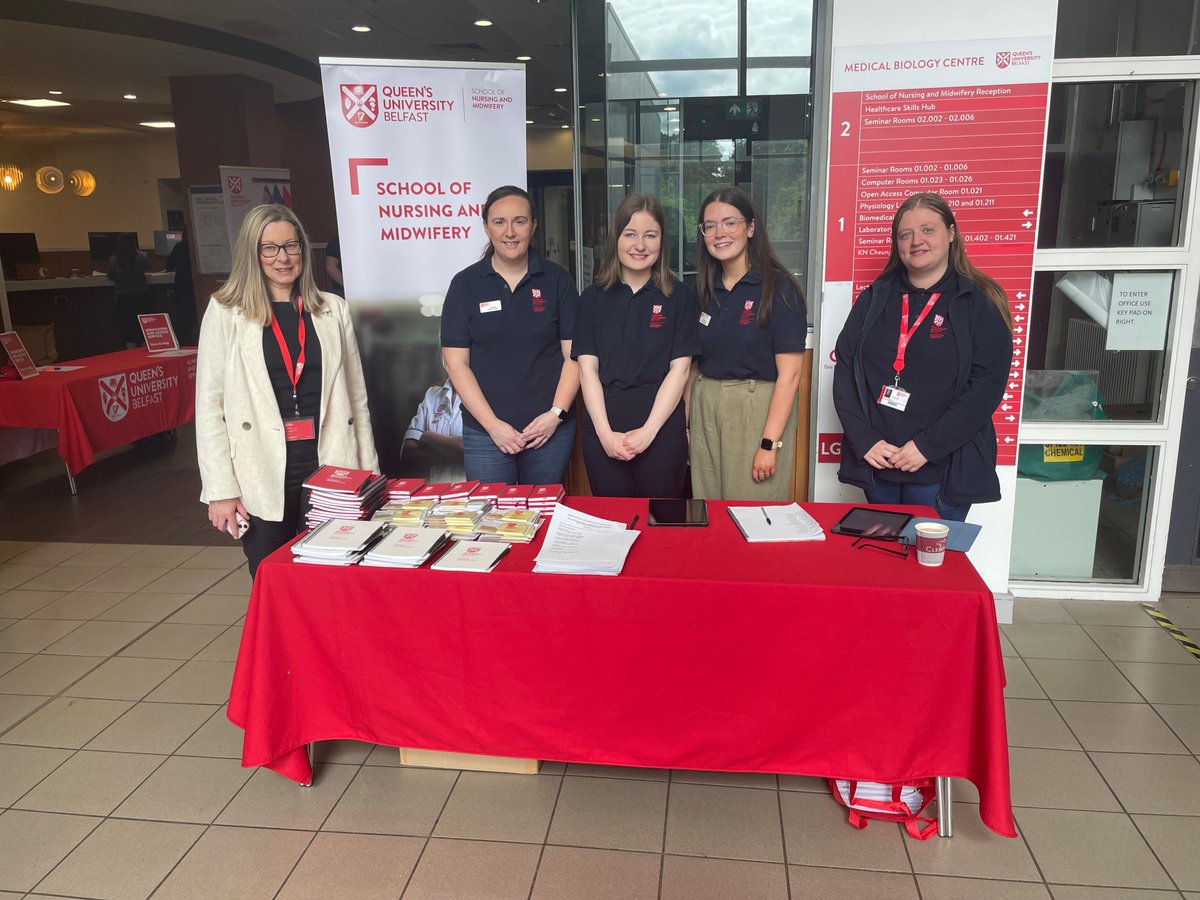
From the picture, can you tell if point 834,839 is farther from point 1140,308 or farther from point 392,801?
point 1140,308

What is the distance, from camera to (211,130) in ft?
28.0

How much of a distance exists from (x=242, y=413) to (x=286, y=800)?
1.16 metres

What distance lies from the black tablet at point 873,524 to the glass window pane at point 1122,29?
2.21m

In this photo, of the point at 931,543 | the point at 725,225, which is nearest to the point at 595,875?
the point at 931,543

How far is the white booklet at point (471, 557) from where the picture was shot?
216 centimetres

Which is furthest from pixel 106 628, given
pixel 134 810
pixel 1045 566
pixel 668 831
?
pixel 1045 566

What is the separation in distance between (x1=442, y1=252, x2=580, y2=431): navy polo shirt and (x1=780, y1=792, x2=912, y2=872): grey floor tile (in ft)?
5.09

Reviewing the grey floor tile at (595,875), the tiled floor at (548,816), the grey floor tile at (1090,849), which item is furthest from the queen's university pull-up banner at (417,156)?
the grey floor tile at (1090,849)

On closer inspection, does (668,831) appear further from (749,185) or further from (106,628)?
(749,185)

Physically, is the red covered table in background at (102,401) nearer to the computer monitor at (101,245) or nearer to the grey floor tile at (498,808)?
the grey floor tile at (498,808)

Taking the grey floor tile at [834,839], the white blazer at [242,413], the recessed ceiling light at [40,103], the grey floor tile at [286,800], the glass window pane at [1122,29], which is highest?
the recessed ceiling light at [40,103]

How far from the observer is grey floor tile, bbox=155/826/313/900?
2.04m

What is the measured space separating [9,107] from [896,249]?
11.7 metres

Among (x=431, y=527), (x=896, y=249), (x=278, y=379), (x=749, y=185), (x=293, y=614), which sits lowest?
(x=293, y=614)
